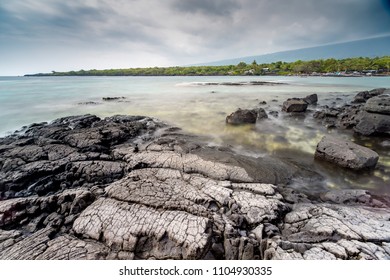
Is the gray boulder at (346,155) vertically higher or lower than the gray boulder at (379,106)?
lower

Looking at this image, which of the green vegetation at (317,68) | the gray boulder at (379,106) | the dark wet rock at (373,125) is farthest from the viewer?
the green vegetation at (317,68)

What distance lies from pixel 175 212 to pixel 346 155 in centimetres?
491

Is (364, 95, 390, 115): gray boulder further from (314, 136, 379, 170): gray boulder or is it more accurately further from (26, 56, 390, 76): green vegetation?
(26, 56, 390, 76): green vegetation

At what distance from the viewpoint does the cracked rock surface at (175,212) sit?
286 centimetres

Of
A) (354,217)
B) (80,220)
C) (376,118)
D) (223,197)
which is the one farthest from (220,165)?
(376,118)

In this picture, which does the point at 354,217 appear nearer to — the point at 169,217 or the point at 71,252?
the point at 169,217

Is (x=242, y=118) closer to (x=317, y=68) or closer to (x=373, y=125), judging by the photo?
(x=373, y=125)

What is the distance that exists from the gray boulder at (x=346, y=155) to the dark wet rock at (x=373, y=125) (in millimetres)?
3701

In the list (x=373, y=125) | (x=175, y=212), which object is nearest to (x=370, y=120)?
(x=373, y=125)

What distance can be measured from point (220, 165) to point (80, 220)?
3014 mm

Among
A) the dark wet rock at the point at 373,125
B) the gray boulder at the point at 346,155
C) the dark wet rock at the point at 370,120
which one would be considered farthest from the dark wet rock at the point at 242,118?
the dark wet rock at the point at 373,125

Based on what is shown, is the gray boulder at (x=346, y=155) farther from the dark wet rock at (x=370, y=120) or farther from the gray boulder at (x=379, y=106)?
the gray boulder at (x=379, y=106)

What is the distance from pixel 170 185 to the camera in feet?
13.2

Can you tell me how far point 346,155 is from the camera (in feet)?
18.2
